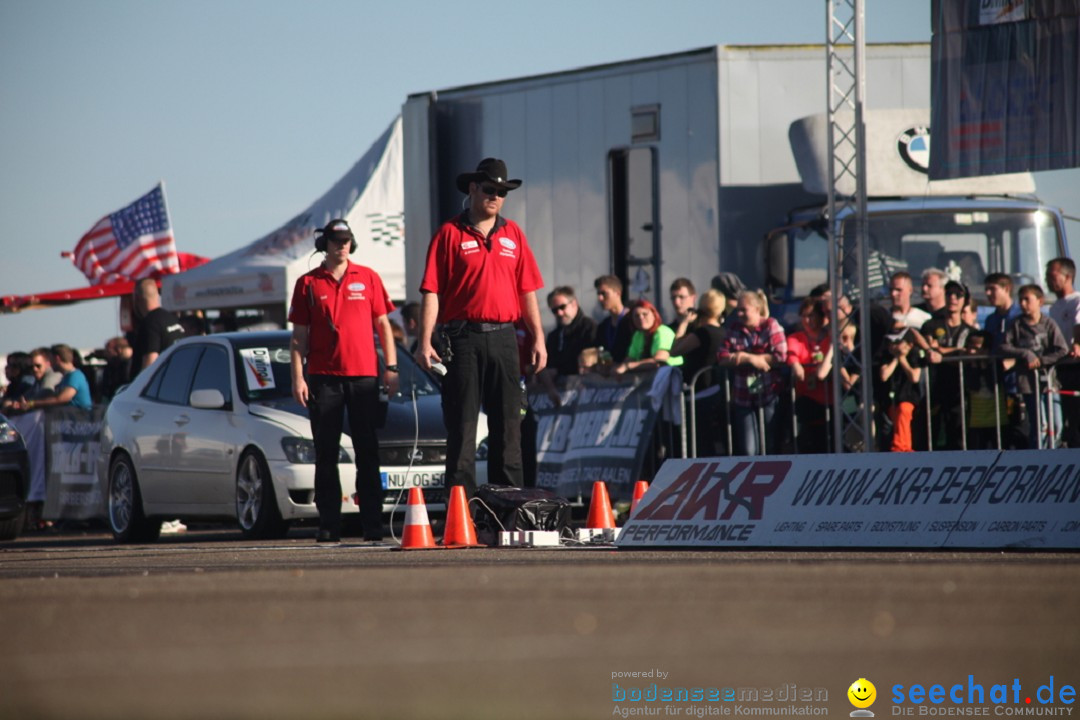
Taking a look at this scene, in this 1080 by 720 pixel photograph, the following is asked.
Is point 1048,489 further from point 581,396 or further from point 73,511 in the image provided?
point 73,511

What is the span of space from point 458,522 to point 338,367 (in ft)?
7.30

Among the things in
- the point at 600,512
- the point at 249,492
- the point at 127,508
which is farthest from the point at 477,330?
the point at 127,508

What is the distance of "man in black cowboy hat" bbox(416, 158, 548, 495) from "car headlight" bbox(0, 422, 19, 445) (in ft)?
17.0

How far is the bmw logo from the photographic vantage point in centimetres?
1678

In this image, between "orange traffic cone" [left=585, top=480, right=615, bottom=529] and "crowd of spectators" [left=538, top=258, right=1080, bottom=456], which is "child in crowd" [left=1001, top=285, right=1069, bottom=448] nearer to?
"crowd of spectators" [left=538, top=258, right=1080, bottom=456]

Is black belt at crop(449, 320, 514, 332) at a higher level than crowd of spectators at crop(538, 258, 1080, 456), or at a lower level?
higher

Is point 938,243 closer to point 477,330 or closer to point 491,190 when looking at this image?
point 491,190

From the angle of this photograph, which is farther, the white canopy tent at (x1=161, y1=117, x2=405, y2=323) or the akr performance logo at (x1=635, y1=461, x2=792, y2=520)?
the white canopy tent at (x1=161, y1=117, x2=405, y2=323)

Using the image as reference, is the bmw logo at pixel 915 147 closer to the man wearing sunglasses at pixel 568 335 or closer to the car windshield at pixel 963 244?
the car windshield at pixel 963 244

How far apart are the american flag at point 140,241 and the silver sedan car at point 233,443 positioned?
1971cm

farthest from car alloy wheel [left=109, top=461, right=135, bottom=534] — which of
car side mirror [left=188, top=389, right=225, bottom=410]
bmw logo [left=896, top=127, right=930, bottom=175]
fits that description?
bmw logo [left=896, top=127, right=930, bottom=175]

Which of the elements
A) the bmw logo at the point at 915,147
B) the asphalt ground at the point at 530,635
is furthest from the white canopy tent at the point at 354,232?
the asphalt ground at the point at 530,635

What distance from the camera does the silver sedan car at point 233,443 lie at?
1307 cm

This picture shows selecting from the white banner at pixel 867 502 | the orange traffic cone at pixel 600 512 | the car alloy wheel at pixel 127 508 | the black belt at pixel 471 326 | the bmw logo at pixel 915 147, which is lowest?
the car alloy wheel at pixel 127 508
